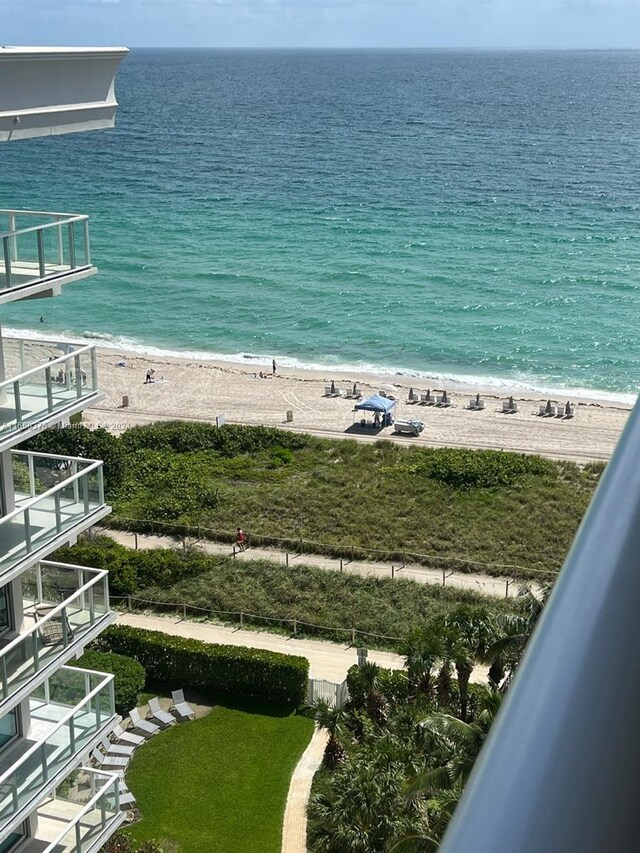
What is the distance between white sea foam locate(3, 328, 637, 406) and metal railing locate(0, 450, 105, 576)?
41749mm

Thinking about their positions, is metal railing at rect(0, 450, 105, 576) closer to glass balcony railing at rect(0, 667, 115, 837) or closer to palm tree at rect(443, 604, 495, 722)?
glass balcony railing at rect(0, 667, 115, 837)

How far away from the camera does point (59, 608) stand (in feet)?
51.1

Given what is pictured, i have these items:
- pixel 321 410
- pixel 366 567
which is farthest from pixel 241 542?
pixel 321 410

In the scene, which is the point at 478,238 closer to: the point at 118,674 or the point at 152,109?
the point at 118,674

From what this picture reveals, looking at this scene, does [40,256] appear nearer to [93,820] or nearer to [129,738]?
[93,820]

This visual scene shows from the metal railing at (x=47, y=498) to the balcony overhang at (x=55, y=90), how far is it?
4528mm

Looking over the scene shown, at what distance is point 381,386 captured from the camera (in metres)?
54.8

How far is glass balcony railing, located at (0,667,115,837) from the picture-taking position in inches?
586

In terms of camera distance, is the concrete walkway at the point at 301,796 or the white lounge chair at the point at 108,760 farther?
the white lounge chair at the point at 108,760

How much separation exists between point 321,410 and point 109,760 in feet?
94.3

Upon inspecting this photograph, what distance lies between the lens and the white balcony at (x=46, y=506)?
14945 mm

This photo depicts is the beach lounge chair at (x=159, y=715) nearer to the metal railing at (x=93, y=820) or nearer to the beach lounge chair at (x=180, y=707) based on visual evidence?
the beach lounge chair at (x=180, y=707)

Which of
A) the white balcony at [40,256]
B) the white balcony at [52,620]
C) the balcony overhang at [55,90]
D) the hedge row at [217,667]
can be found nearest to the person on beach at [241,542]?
the hedge row at [217,667]

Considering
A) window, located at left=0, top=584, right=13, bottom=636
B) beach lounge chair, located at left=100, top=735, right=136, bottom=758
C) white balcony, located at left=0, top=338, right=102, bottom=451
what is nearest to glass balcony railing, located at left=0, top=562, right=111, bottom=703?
window, located at left=0, top=584, right=13, bottom=636
